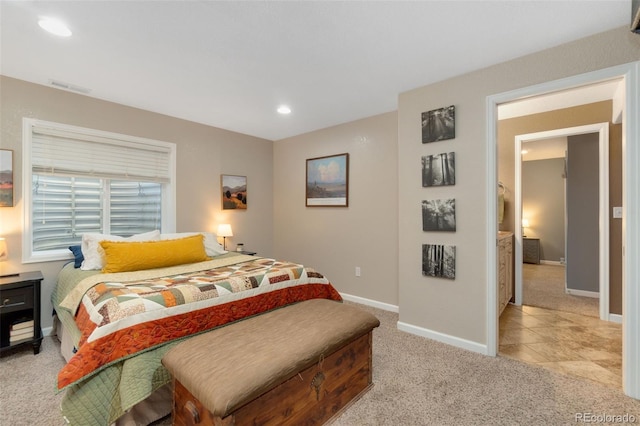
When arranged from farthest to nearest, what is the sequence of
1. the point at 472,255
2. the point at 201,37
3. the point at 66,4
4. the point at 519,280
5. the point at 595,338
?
the point at 519,280
the point at 595,338
the point at 472,255
the point at 201,37
the point at 66,4

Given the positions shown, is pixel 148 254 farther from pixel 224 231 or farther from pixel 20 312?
pixel 224 231

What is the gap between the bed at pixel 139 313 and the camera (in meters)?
1.44

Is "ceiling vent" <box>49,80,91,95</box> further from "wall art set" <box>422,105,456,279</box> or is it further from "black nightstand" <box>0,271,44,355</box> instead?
"wall art set" <box>422,105,456,279</box>

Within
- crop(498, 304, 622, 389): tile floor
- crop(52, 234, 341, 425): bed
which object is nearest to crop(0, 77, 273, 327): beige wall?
crop(52, 234, 341, 425): bed

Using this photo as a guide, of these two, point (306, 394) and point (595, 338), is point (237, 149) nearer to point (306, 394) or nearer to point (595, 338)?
point (306, 394)

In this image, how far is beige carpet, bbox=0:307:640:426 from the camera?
1689mm

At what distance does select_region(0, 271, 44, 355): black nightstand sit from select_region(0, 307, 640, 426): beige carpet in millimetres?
147

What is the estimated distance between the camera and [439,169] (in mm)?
2674

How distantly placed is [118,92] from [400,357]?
3.73m

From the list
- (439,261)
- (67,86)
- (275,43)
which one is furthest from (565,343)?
(67,86)

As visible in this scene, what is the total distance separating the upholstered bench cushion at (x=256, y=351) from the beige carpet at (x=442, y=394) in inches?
19.1

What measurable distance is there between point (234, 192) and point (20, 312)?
2.54 meters

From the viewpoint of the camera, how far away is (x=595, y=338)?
273 cm

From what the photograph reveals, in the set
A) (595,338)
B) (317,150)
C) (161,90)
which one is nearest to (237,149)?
(317,150)
